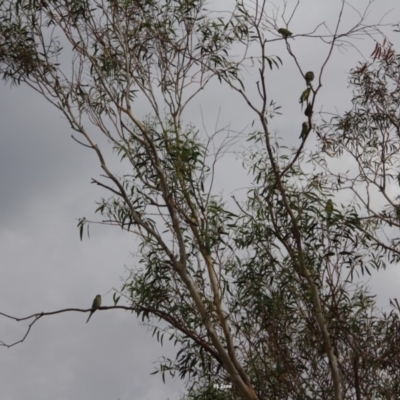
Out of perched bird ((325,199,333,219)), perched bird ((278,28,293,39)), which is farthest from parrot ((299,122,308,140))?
perched bird ((325,199,333,219))

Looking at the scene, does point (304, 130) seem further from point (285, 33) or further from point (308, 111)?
point (285, 33)

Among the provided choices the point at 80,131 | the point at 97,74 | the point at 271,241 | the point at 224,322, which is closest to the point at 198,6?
the point at 97,74

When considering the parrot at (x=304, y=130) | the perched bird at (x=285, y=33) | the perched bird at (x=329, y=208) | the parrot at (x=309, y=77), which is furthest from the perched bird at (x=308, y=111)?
the perched bird at (x=329, y=208)

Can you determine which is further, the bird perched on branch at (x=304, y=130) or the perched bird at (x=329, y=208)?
the perched bird at (x=329, y=208)

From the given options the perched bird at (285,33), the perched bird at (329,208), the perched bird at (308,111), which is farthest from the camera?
the perched bird at (329,208)

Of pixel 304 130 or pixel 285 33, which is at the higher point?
pixel 285 33

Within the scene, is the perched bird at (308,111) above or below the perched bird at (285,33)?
below

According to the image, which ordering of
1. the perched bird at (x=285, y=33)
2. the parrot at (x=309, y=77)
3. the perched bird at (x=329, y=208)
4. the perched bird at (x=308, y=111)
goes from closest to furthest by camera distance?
1. the perched bird at (x=308, y=111)
2. the parrot at (x=309, y=77)
3. the perched bird at (x=285, y=33)
4. the perched bird at (x=329, y=208)

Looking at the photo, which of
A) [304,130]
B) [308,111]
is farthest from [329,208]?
[308,111]

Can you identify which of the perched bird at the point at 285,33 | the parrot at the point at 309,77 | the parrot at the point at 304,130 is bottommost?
the parrot at the point at 304,130

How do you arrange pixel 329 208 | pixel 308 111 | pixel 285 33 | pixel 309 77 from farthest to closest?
pixel 329 208 < pixel 285 33 < pixel 309 77 < pixel 308 111

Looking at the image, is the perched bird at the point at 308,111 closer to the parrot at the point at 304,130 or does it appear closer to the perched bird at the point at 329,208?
the parrot at the point at 304,130

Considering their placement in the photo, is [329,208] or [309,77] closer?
[309,77]

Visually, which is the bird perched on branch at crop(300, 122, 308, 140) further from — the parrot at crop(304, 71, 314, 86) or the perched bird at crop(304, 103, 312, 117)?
the parrot at crop(304, 71, 314, 86)
